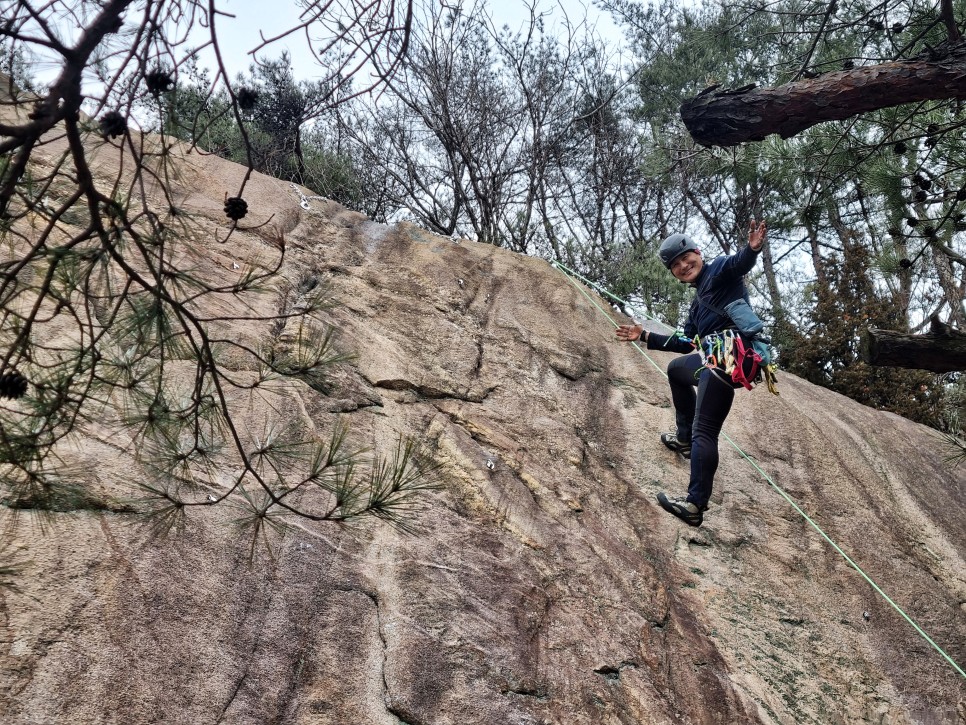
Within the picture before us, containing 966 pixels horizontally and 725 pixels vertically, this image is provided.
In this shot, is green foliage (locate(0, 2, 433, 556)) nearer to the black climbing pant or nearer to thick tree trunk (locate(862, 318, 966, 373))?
the black climbing pant

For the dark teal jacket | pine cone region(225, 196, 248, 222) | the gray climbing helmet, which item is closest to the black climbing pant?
the dark teal jacket

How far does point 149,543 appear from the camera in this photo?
3.70 m

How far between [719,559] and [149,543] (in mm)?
3242

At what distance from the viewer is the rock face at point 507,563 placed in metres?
3.42

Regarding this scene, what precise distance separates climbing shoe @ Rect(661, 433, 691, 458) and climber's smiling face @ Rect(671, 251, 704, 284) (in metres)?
1.22

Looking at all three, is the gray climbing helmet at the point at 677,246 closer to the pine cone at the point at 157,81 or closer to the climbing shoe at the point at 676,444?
the climbing shoe at the point at 676,444

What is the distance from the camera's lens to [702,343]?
5262 millimetres

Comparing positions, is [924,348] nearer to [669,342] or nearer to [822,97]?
[669,342]

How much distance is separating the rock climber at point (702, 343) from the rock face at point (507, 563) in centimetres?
24

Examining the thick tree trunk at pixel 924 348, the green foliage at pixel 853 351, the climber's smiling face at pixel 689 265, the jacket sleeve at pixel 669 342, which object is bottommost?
the jacket sleeve at pixel 669 342

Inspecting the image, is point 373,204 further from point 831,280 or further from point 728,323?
point 728,323

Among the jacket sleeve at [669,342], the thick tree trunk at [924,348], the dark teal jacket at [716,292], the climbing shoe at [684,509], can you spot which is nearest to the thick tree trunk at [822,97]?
the dark teal jacket at [716,292]

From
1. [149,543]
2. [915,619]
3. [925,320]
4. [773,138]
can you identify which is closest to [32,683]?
[149,543]

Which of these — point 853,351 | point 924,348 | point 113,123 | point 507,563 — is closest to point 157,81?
point 113,123
